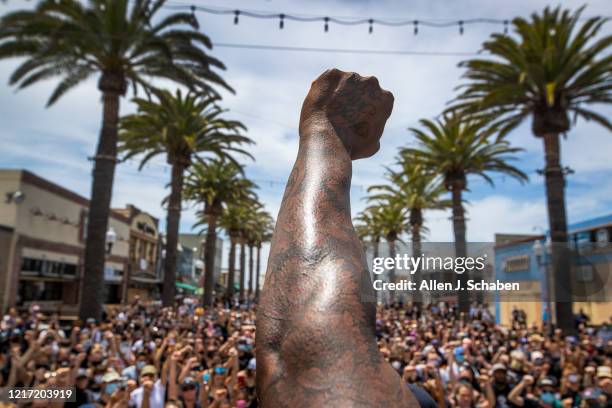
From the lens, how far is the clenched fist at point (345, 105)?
1.68m

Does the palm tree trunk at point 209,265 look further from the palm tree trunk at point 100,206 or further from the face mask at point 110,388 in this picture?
the face mask at point 110,388

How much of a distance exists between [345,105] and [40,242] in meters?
28.6

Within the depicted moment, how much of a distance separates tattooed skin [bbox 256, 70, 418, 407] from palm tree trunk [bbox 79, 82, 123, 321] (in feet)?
48.8

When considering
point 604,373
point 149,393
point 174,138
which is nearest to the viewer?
point 149,393

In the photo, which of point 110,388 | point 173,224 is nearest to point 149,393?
point 110,388

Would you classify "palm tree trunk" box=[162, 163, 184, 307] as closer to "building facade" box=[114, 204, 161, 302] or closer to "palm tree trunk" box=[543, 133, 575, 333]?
"palm tree trunk" box=[543, 133, 575, 333]

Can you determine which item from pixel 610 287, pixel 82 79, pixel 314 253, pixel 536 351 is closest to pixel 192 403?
pixel 610 287

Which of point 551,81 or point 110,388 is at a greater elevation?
point 551,81

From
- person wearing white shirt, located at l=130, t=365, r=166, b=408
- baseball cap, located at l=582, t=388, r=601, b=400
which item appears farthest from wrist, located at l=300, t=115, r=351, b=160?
baseball cap, located at l=582, t=388, r=601, b=400

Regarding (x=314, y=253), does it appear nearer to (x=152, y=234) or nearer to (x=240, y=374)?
(x=240, y=374)

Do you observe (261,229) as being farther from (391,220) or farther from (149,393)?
(149,393)

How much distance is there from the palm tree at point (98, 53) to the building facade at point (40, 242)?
11.2 ft

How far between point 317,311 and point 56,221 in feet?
100

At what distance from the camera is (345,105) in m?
1.68
